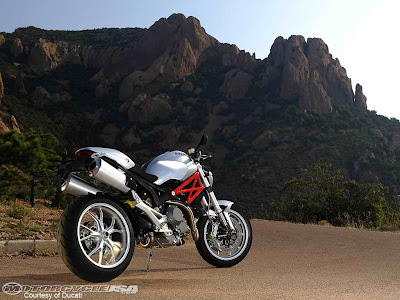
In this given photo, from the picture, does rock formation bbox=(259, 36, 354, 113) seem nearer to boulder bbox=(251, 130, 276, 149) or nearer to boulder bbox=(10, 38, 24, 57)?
boulder bbox=(251, 130, 276, 149)

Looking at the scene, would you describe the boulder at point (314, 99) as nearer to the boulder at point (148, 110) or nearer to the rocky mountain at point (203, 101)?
the rocky mountain at point (203, 101)

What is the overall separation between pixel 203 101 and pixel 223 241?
93.0 meters

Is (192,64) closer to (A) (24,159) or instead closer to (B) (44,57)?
(B) (44,57)

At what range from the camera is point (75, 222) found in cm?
378

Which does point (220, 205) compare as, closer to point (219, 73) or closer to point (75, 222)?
point (75, 222)

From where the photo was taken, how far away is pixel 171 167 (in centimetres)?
490

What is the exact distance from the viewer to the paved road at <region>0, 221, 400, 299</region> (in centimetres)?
373

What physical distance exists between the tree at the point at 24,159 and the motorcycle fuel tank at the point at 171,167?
825 inches

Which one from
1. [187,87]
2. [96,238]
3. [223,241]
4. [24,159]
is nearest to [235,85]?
[187,87]

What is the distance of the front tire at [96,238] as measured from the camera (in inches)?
148

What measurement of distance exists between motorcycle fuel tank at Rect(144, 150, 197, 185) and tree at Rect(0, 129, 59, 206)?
2096 centimetres

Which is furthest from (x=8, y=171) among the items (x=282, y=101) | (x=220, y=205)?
(x=282, y=101)

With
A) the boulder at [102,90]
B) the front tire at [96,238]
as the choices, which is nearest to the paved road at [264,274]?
the front tire at [96,238]

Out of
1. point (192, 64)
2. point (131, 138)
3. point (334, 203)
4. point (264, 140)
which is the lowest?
point (334, 203)
